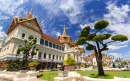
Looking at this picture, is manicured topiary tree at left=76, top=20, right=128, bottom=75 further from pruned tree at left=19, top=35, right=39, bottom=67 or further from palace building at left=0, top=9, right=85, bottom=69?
palace building at left=0, top=9, right=85, bottom=69

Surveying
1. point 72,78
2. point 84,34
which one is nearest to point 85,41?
point 84,34

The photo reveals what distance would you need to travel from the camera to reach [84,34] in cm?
930

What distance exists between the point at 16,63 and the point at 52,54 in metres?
17.1

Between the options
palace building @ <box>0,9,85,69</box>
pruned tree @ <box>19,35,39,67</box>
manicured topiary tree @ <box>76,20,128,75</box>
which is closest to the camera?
manicured topiary tree @ <box>76,20,128,75</box>

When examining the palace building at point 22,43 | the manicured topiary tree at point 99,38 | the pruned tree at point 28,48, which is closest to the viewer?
the manicured topiary tree at point 99,38

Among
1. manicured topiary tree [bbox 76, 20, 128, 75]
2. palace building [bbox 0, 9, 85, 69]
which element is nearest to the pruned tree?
palace building [bbox 0, 9, 85, 69]

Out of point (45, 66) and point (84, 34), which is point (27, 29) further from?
point (84, 34)

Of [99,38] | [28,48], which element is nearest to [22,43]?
[28,48]

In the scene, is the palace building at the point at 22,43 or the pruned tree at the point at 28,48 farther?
the palace building at the point at 22,43

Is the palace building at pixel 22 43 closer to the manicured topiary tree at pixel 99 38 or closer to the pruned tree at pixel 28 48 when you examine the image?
the pruned tree at pixel 28 48

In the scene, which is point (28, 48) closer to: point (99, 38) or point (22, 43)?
point (22, 43)

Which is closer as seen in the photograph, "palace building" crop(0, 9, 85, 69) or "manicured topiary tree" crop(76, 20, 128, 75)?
"manicured topiary tree" crop(76, 20, 128, 75)

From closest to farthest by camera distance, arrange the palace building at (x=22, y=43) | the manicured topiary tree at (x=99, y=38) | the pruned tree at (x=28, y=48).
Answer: the manicured topiary tree at (x=99, y=38) → the pruned tree at (x=28, y=48) → the palace building at (x=22, y=43)

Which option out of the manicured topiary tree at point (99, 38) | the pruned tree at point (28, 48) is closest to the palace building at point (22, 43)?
the pruned tree at point (28, 48)
